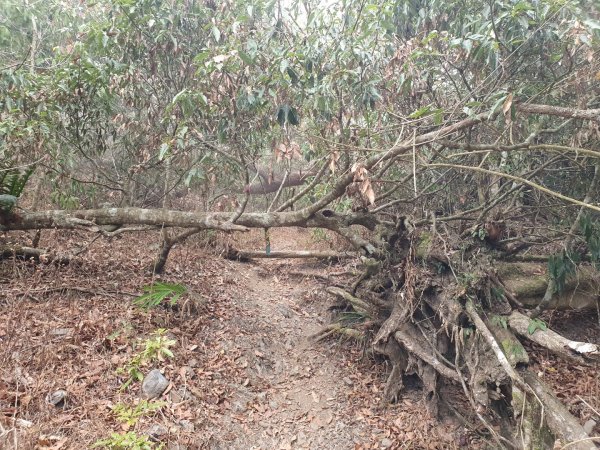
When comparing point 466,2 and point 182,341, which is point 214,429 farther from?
point 466,2

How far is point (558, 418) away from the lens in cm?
324

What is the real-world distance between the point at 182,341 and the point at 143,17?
12.8ft

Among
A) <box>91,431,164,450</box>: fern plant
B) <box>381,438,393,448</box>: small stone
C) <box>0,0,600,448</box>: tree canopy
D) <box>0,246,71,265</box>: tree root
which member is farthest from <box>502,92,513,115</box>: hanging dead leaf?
<box>0,246,71,265</box>: tree root

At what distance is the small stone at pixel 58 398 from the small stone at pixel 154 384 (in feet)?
2.22

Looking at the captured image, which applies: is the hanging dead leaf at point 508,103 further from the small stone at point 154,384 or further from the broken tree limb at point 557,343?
the small stone at point 154,384

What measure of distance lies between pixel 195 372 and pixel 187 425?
29.5 inches

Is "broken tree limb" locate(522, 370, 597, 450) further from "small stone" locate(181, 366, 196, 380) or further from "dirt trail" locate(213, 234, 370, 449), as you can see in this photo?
"small stone" locate(181, 366, 196, 380)

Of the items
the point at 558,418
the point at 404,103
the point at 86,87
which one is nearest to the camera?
the point at 558,418

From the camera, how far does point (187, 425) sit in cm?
375

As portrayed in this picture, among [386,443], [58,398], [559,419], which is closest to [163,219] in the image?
[58,398]

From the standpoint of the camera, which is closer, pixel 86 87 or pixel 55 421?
pixel 55 421

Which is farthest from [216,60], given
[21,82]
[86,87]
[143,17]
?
[21,82]

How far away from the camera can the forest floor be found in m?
3.50

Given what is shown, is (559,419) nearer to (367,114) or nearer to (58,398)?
(367,114)
